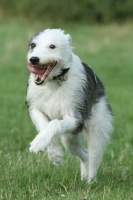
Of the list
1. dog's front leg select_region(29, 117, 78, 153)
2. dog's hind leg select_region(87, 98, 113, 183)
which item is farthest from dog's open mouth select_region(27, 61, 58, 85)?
dog's hind leg select_region(87, 98, 113, 183)

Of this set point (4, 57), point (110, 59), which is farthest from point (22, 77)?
point (110, 59)

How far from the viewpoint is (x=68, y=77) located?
613 centimetres

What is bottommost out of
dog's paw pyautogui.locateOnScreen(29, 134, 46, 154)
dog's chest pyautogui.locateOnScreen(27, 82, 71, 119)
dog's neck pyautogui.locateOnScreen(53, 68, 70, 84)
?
dog's paw pyautogui.locateOnScreen(29, 134, 46, 154)

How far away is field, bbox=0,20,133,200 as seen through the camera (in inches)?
205

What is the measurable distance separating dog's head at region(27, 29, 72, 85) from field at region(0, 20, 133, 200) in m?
1.04

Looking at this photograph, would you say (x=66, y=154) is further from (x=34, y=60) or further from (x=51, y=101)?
(x=34, y=60)

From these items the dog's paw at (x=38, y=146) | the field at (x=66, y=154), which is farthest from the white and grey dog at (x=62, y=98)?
the field at (x=66, y=154)

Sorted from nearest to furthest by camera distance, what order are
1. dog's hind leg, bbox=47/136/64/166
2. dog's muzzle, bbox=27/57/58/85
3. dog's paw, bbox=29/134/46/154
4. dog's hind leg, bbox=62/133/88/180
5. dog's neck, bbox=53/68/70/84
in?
dog's paw, bbox=29/134/46/154 < dog's muzzle, bbox=27/57/58/85 < dog's hind leg, bbox=47/136/64/166 < dog's neck, bbox=53/68/70/84 < dog's hind leg, bbox=62/133/88/180

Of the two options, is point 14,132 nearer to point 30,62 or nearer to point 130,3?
point 30,62

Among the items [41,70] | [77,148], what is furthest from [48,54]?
[77,148]

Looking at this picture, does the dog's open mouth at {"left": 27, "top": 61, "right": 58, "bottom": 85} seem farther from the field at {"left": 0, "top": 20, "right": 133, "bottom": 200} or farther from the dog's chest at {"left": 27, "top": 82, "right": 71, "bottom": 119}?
the field at {"left": 0, "top": 20, "right": 133, "bottom": 200}

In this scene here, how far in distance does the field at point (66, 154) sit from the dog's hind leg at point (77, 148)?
0.14 metres

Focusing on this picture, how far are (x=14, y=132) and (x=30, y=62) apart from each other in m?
4.18

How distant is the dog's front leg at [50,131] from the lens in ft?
17.1
